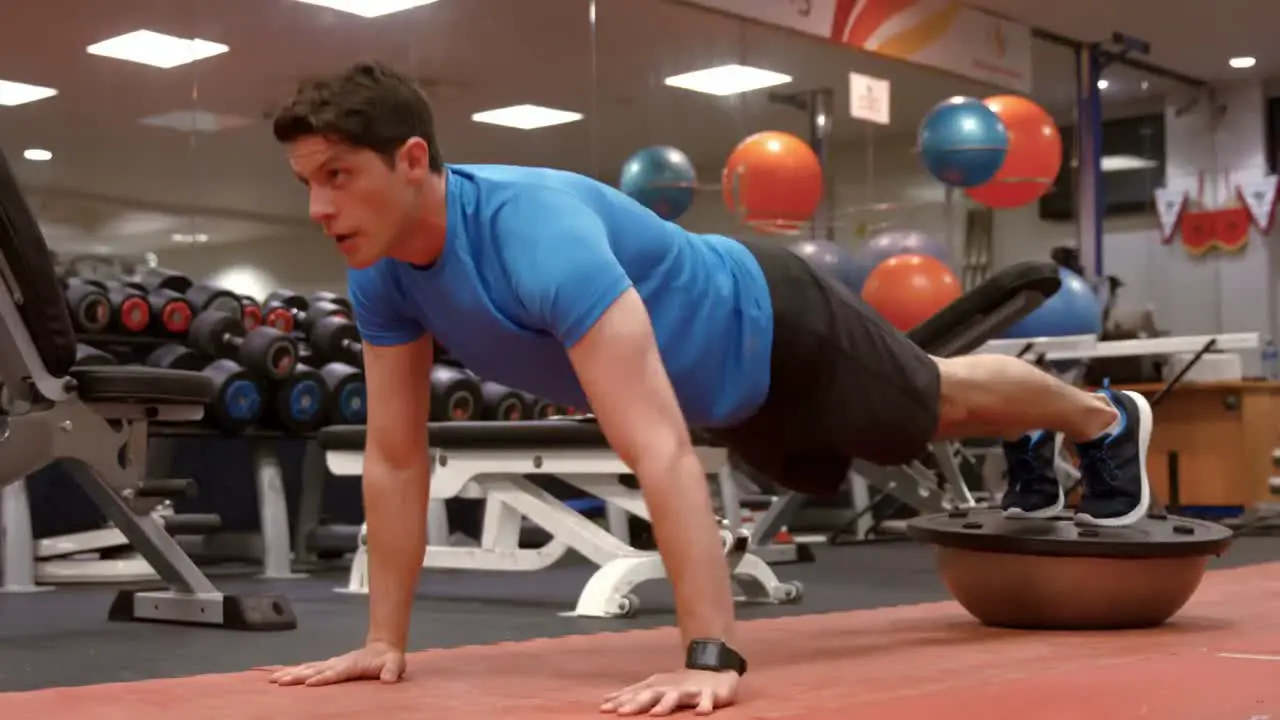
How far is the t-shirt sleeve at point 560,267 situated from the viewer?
1593mm

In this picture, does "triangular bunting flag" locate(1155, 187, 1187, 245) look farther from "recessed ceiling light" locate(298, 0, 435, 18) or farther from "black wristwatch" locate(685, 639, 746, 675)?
"black wristwatch" locate(685, 639, 746, 675)

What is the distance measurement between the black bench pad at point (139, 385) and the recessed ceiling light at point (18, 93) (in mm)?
3156

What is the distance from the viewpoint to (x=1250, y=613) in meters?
2.62

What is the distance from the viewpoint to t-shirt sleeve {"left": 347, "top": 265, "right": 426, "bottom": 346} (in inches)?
72.6

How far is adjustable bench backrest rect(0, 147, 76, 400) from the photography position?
249 cm

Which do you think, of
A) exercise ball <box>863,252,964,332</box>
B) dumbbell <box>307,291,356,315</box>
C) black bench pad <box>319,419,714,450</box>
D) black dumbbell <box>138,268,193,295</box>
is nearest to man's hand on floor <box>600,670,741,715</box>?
black bench pad <box>319,419,714,450</box>

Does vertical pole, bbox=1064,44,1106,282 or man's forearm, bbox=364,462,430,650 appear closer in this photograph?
man's forearm, bbox=364,462,430,650

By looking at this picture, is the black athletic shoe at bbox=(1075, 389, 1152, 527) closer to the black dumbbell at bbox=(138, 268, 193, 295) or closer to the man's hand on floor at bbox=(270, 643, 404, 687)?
the man's hand on floor at bbox=(270, 643, 404, 687)

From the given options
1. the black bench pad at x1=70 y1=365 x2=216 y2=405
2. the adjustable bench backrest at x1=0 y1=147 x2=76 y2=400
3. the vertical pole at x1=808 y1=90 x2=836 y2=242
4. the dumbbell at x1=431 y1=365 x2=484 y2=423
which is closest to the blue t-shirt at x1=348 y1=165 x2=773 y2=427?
the adjustable bench backrest at x1=0 y1=147 x2=76 y2=400

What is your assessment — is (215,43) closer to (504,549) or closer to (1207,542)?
(504,549)

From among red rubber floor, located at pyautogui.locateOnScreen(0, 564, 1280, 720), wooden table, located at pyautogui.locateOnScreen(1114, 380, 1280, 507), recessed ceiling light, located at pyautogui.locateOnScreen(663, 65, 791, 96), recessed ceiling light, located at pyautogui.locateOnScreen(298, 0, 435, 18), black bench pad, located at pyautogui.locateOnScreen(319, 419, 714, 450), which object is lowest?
wooden table, located at pyautogui.locateOnScreen(1114, 380, 1280, 507)

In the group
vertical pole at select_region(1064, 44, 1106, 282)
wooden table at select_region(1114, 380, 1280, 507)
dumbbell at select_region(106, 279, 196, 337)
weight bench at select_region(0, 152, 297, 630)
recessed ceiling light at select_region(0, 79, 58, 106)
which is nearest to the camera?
weight bench at select_region(0, 152, 297, 630)

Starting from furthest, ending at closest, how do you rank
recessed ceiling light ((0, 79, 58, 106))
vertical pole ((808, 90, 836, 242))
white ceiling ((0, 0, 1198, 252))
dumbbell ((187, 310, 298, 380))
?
vertical pole ((808, 90, 836, 242)) → white ceiling ((0, 0, 1198, 252)) → recessed ceiling light ((0, 79, 58, 106)) → dumbbell ((187, 310, 298, 380))

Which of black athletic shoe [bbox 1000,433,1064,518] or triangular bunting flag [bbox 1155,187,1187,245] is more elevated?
triangular bunting flag [bbox 1155,187,1187,245]
